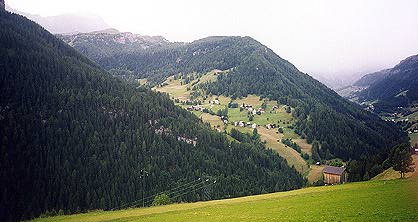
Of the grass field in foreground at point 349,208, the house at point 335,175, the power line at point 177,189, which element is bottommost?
the power line at point 177,189

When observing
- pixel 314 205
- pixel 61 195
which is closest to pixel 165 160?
pixel 61 195

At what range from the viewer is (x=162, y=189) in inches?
7008

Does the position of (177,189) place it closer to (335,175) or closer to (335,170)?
(335,175)

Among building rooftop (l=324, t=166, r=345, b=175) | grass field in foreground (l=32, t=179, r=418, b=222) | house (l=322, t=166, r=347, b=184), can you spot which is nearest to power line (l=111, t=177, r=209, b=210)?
house (l=322, t=166, r=347, b=184)

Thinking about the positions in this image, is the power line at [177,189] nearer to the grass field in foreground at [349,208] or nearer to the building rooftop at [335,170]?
the building rooftop at [335,170]

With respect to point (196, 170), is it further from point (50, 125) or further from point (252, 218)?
point (252, 218)

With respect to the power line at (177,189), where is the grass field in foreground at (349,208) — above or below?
above

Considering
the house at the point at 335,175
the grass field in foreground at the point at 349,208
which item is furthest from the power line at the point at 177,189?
the grass field in foreground at the point at 349,208

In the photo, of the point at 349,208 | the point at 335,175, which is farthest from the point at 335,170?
the point at 349,208

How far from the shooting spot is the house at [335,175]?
174 metres

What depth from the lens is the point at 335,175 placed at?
177 meters

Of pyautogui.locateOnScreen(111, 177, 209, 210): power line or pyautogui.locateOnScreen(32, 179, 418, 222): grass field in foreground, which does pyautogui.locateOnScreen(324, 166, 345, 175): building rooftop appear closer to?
pyautogui.locateOnScreen(111, 177, 209, 210): power line

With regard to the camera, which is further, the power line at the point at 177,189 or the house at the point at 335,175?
the house at the point at 335,175

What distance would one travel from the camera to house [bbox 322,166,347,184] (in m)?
174
